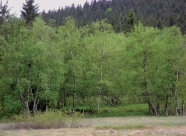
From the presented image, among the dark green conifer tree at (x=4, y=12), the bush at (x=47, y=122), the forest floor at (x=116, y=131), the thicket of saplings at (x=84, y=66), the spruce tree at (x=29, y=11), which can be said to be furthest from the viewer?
the spruce tree at (x=29, y=11)

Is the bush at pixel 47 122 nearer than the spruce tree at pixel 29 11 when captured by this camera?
Yes

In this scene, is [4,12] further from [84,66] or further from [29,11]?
[84,66]

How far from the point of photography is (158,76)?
133 ft

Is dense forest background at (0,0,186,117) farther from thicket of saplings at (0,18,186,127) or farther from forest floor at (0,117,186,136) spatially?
forest floor at (0,117,186,136)

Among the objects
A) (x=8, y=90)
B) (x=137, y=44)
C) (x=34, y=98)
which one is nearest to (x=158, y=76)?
(x=137, y=44)

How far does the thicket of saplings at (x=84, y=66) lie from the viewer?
35.3m

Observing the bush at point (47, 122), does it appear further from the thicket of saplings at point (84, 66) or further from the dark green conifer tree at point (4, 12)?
the dark green conifer tree at point (4, 12)

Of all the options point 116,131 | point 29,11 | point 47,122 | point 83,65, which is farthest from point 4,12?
point 116,131

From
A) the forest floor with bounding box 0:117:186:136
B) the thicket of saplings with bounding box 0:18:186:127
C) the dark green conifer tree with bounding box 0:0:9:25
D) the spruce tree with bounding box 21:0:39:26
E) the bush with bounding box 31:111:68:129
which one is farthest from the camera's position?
the spruce tree with bounding box 21:0:39:26

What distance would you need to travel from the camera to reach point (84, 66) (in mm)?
41781

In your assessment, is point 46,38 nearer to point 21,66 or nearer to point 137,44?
point 21,66

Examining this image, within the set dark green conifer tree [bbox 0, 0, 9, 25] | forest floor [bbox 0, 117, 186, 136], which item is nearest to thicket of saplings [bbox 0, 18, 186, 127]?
dark green conifer tree [bbox 0, 0, 9, 25]

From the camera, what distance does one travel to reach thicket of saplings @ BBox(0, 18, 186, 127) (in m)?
35.3

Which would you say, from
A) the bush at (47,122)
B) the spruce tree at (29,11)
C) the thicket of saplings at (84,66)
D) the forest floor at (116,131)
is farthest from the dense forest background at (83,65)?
the forest floor at (116,131)
